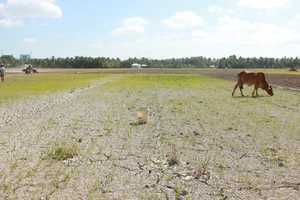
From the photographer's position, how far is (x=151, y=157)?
6734 millimetres

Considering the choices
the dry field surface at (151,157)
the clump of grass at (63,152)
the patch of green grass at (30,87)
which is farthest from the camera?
the patch of green grass at (30,87)

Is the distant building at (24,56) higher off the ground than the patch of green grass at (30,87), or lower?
higher

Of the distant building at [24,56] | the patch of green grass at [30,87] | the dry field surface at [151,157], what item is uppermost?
the distant building at [24,56]

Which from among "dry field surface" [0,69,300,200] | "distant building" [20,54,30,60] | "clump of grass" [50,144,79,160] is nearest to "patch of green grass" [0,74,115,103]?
"dry field surface" [0,69,300,200]

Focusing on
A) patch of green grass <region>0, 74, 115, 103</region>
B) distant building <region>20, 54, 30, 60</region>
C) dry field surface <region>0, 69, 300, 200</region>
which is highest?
distant building <region>20, 54, 30, 60</region>

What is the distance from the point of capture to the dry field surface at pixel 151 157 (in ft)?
16.5

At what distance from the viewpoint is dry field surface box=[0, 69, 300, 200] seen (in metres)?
5.03

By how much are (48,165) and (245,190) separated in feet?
12.5

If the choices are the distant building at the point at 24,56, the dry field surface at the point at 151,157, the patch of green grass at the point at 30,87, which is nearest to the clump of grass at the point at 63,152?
the dry field surface at the point at 151,157

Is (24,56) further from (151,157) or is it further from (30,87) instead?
(151,157)

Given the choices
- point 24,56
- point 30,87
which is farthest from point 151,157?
point 24,56

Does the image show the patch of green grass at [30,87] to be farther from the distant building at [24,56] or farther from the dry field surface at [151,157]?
the distant building at [24,56]

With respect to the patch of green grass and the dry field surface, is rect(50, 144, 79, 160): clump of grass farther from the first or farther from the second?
the patch of green grass

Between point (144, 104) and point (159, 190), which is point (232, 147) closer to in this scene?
point (159, 190)
